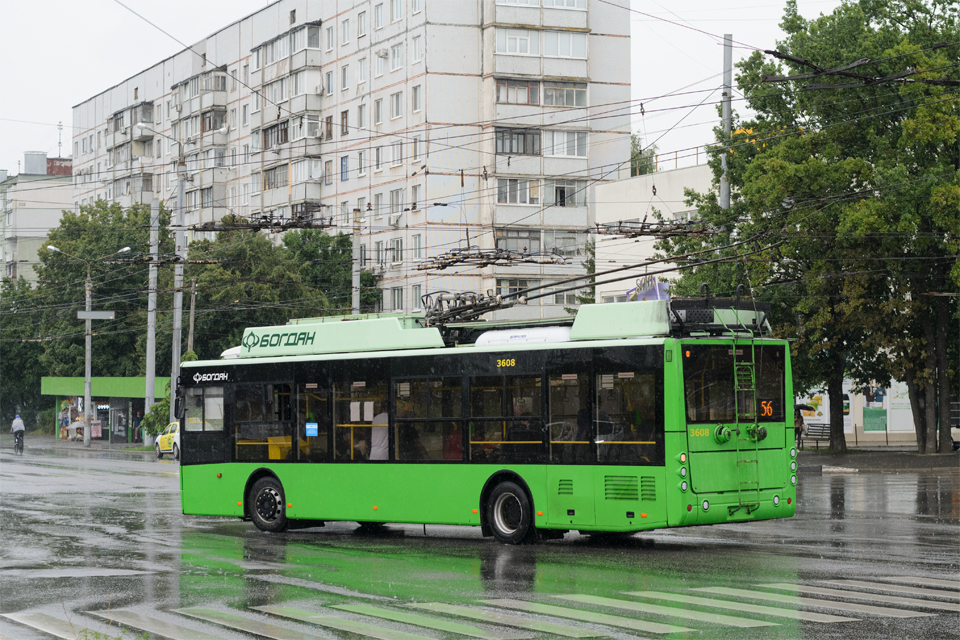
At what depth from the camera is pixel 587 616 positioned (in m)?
10.4

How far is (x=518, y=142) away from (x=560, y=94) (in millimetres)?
3237

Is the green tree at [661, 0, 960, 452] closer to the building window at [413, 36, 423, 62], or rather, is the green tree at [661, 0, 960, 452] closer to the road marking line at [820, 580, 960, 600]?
the road marking line at [820, 580, 960, 600]

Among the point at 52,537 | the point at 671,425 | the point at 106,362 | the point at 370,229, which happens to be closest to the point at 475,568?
the point at 671,425

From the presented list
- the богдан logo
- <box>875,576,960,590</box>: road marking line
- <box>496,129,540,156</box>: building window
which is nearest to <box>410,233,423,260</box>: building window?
<box>496,129,540,156</box>: building window

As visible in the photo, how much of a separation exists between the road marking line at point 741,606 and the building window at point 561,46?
58.5 m

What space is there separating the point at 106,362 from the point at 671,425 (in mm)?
66000

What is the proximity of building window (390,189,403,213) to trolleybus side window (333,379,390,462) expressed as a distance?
166 ft

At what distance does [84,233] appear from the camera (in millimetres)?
81188

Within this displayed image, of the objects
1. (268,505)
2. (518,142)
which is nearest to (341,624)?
(268,505)

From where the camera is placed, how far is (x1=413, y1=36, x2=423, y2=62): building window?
67.5 m

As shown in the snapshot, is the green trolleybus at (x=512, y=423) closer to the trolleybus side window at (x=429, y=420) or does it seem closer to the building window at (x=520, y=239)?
the trolleybus side window at (x=429, y=420)

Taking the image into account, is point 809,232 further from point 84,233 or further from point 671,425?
point 84,233

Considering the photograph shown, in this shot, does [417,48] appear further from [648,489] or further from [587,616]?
[587,616]

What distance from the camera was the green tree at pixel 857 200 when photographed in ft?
122
